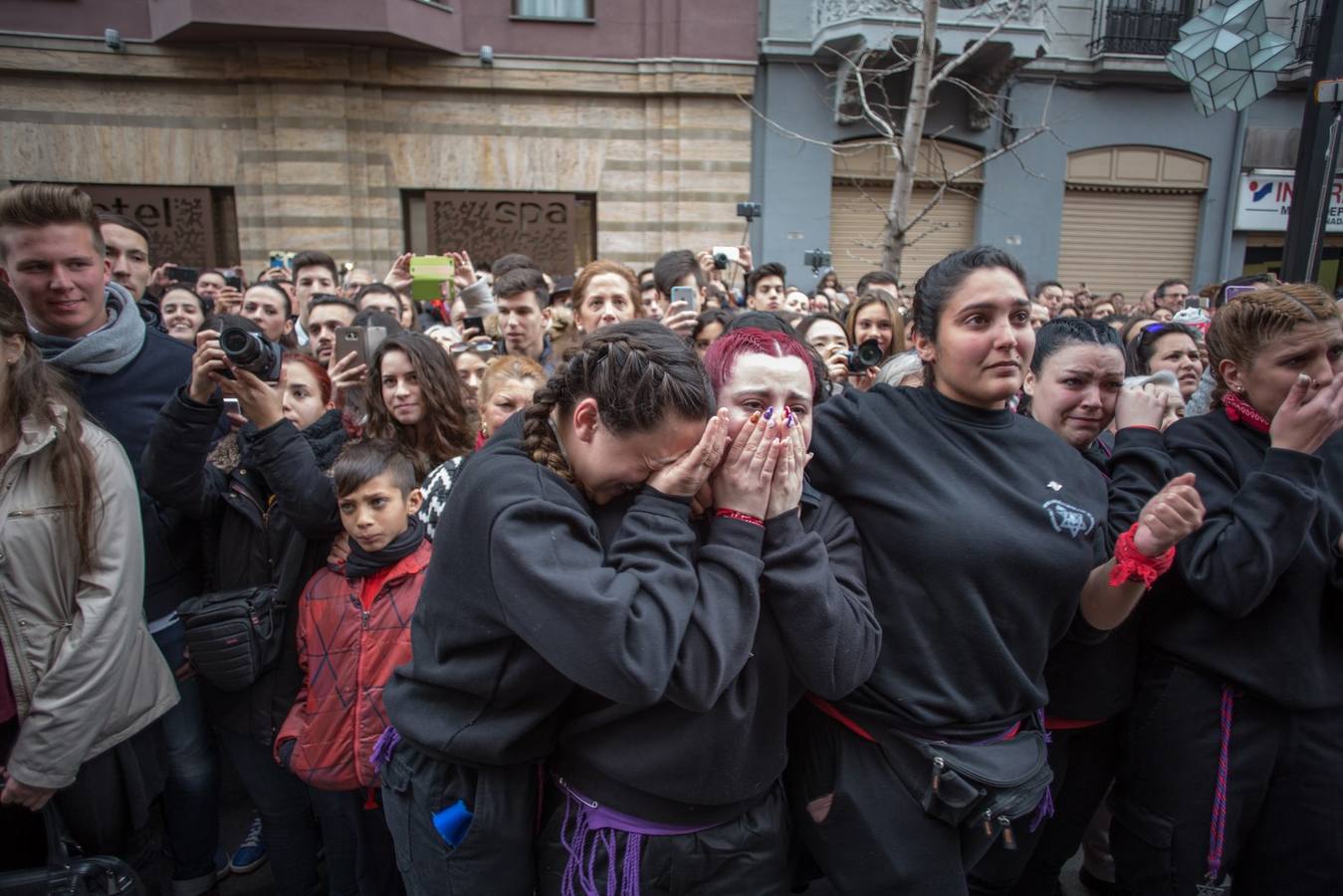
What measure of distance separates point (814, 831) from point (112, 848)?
1.98 m

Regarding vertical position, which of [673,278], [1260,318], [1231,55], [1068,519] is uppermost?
[1231,55]

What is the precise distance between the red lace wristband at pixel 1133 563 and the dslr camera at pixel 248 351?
2265 mm

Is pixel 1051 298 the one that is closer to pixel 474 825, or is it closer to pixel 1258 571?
pixel 1258 571

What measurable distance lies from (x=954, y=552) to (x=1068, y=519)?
0.95 feet

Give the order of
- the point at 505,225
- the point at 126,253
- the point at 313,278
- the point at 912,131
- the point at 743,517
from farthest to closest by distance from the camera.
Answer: the point at 505,225 < the point at 912,131 < the point at 313,278 < the point at 126,253 < the point at 743,517

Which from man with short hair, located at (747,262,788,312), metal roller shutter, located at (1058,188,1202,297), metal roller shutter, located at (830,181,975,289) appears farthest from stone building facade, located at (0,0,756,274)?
metal roller shutter, located at (1058,188,1202,297)

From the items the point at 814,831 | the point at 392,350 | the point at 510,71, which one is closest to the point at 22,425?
the point at 392,350

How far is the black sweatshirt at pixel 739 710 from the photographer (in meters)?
1.38

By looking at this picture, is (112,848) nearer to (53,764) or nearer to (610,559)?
(53,764)

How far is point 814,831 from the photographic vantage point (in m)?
1.67

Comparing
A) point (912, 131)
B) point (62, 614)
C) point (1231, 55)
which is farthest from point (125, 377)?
point (1231, 55)

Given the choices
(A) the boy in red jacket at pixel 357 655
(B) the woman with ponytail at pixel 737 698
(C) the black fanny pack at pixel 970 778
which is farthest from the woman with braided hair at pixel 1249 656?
(A) the boy in red jacket at pixel 357 655

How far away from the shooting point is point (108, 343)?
2.38m

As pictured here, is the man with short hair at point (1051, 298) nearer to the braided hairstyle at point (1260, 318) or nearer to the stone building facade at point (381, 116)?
the stone building facade at point (381, 116)
